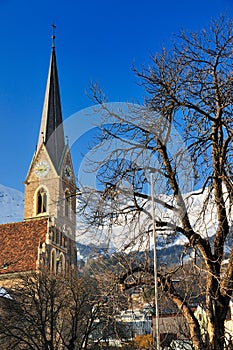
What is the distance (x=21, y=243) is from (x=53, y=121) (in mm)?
16095

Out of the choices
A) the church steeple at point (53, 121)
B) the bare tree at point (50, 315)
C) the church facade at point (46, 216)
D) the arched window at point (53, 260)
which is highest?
the church steeple at point (53, 121)

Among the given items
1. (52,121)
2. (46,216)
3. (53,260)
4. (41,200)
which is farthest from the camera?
(52,121)

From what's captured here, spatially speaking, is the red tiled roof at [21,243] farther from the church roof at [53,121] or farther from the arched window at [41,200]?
the church roof at [53,121]

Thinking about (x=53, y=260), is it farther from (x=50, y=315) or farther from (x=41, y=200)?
(x=50, y=315)

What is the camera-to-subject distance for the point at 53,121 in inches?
2146

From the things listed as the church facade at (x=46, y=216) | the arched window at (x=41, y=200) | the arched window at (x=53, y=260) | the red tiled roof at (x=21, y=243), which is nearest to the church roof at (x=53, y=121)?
the church facade at (x=46, y=216)

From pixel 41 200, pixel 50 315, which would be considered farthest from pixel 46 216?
pixel 50 315

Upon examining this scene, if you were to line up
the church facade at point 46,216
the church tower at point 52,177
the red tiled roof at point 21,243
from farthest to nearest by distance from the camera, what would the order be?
the church tower at point 52,177 < the church facade at point 46,216 < the red tiled roof at point 21,243

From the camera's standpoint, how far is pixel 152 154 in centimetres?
877

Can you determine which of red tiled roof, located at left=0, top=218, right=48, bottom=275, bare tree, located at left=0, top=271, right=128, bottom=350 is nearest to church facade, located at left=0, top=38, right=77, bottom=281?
red tiled roof, located at left=0, top=218, right=48, bottom=275

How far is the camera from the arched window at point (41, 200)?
1948 inches

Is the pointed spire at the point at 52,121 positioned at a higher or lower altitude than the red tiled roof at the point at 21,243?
higher

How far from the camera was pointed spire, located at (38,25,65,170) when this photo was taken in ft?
172

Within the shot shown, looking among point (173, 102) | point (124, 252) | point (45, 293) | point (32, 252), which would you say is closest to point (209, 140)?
point (173, 102)
